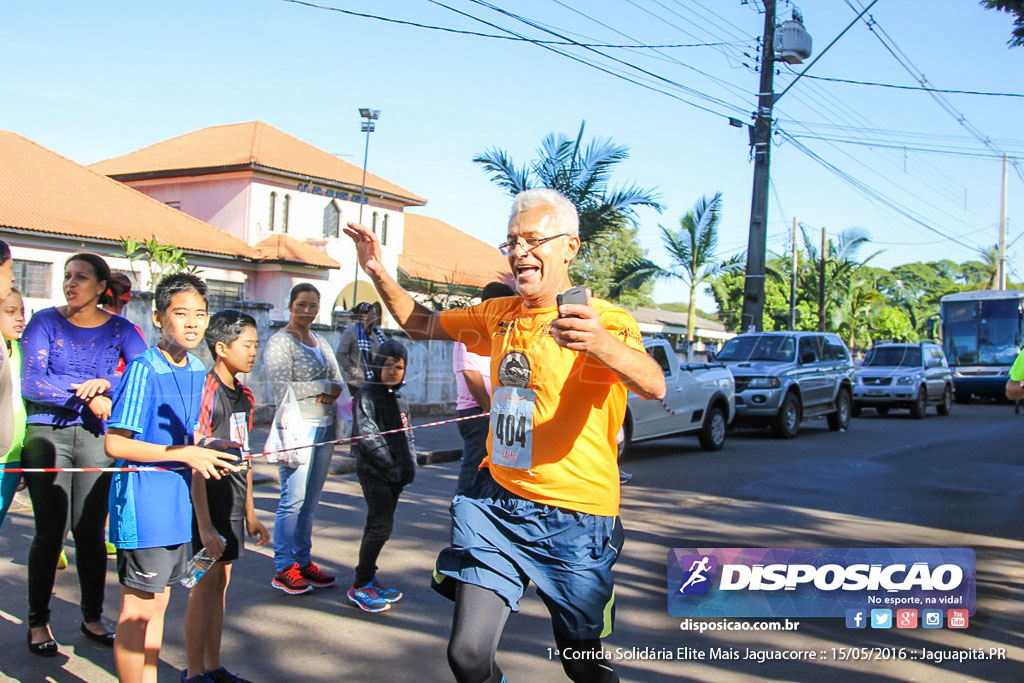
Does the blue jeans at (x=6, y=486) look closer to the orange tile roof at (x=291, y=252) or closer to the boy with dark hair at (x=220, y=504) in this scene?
the boy with dark hair at (x=220, y=504)

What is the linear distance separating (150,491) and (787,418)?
1322 cm

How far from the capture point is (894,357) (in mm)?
22359

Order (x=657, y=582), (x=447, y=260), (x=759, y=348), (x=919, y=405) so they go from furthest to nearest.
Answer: (x=919, y=405), (x=759, y=348), (x=447, y=260), (x=657, y=582)

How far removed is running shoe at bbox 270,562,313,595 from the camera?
537 cm

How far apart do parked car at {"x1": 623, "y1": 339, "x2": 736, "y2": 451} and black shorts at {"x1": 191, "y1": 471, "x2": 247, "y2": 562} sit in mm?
7984

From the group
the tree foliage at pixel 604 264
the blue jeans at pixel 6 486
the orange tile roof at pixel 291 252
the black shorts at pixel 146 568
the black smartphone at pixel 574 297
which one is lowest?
the black shorts at pixel 146 568

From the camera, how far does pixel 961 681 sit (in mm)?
4164

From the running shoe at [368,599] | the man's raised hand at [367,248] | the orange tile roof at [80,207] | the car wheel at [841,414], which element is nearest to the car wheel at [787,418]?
the car wheel at [841,414]

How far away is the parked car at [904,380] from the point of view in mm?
20688

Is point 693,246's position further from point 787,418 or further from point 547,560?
point 547,560

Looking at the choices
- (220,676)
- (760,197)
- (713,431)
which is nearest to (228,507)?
(220,676)

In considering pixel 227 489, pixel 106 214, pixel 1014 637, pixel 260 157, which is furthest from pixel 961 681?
pixel 106 214

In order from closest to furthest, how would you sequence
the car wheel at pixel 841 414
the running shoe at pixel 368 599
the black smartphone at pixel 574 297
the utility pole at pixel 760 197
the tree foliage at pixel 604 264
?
the black smartphone at pixel 574 297
the running shoe at pixel 368 599
the tree foliage at pixel 604 264
the car wheel at pixel 841 414
the utility pole at pixel 760 197

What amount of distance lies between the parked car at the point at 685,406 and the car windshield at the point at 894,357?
10059 mm
